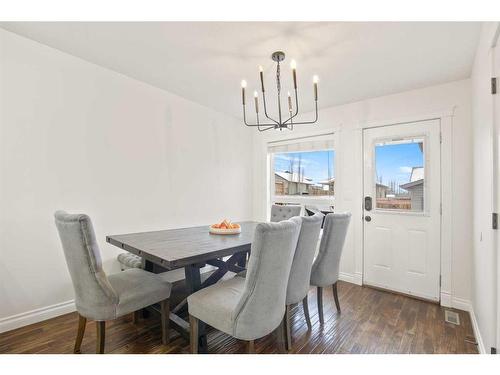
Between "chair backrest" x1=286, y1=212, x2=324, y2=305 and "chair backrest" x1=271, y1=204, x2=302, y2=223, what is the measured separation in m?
1.28

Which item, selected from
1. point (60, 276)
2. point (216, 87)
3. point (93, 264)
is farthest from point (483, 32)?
point (60, 276)

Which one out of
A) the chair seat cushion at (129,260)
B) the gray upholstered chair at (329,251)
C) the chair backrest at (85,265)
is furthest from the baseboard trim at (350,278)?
the chair backrest at (85,265)

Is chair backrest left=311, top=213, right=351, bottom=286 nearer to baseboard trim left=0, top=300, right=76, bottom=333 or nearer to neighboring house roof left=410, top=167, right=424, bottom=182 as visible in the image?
neighboring house roof left=410, top=167, right=424, bottom=182

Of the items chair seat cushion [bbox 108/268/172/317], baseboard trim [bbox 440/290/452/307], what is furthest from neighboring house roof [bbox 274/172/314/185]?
chair seat cushion [bbox 108/268/172/317]

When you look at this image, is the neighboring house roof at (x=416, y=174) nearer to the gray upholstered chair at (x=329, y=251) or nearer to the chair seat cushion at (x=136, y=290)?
the gray upholstered chair at (x=329, y=251)

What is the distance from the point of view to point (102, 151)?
2.55 m

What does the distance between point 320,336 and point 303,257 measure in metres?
0.70

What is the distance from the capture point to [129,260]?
2.52 metres

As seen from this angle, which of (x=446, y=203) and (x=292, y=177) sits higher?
(x=292, y=177)

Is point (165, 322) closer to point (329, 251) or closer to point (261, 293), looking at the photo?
point (261, 293)

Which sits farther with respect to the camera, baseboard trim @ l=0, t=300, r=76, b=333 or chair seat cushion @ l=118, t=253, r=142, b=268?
chair seat cushion @ l=118, t=253, r=142, b=268

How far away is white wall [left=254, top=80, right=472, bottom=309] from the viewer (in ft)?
8.46

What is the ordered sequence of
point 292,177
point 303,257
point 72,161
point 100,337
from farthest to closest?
point 292,177
point 72,161
point 303,257
point 100,337

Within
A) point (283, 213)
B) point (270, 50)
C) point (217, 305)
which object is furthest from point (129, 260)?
point (270, 50)
